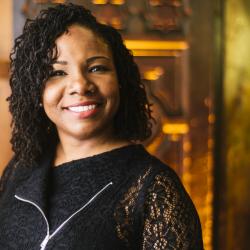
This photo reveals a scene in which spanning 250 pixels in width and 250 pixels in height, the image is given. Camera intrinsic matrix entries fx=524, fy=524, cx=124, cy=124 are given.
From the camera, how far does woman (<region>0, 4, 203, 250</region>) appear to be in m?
1.11

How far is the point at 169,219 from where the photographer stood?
3.54 feet

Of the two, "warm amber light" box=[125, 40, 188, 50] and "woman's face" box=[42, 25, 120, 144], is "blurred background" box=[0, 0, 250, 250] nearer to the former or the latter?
"warm amber light" box=[125, 40, 188, 50]

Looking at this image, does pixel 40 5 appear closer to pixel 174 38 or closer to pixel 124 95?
pixel 174 38

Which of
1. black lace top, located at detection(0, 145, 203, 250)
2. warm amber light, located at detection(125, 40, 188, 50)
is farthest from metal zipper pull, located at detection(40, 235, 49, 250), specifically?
warm amber light, located at detection(125, 40, 188, 50)

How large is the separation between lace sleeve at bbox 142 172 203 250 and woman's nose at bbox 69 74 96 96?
0.82 feet

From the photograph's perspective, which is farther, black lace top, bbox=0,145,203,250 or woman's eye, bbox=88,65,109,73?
woman's eye, bbox=88,65,109,73

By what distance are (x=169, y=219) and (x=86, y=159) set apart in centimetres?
28

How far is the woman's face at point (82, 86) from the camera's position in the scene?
1.18 metres

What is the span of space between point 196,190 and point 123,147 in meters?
1.12

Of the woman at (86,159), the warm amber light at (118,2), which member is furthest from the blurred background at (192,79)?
the woman at (86,159)

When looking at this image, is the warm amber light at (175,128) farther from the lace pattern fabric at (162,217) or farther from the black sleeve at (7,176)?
the lace pattern fabric at (162,217)

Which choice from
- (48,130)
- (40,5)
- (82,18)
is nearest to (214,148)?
(40,5)

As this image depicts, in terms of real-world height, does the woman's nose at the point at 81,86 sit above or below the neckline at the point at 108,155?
above

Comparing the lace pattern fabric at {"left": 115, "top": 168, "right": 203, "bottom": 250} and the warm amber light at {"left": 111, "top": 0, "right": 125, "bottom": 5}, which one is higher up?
the warm amber light at {"left": 111, "top": 0, "right": 125, "bottom": 5}
